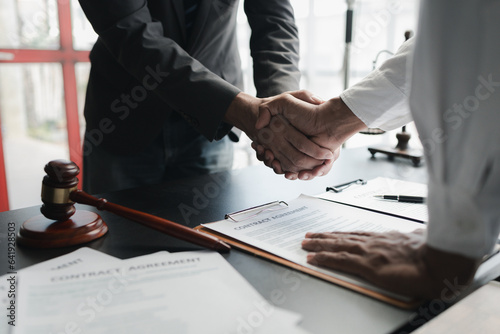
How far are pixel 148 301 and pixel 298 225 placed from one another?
0.35m

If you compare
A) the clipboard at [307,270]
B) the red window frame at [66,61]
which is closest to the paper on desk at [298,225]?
the clipboard at [307,270]

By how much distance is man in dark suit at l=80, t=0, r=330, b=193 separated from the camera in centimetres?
112

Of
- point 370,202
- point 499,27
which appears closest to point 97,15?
point 370,202

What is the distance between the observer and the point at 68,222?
728 millimetres

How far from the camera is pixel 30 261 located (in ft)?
2.06

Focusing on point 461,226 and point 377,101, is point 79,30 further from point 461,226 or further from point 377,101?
point 461,226

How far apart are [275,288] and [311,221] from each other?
0.27m

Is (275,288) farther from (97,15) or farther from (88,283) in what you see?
(97,15)

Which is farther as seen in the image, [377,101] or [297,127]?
[297,127]

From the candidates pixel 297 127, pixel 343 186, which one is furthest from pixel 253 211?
pixel 297 127

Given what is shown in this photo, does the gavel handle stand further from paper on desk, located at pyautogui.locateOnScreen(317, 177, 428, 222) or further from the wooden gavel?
paper on desk, located at pyautogui.locateOnScreen(317, 177, 428, 222)

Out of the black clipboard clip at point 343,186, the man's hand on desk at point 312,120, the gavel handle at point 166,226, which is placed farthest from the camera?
the man's hand on desk at point 312,120

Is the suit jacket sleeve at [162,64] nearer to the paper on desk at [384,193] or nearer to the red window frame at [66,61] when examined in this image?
the paper on desk at [384,193]

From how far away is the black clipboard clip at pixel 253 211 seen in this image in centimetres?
80
